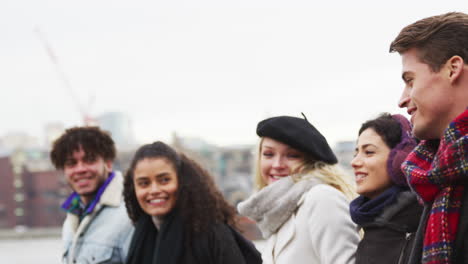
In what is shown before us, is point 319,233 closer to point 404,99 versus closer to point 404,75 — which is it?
point 404,99

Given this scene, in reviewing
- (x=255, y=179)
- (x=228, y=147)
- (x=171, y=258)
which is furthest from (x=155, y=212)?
(x=228, y=147)

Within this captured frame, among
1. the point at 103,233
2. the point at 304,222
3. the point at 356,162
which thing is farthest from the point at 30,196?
the point at 356,162

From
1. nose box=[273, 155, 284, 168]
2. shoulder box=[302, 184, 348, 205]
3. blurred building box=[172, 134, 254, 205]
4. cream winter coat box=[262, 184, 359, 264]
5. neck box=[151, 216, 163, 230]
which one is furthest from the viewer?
blurred building box=[172, 134, 254, 205]

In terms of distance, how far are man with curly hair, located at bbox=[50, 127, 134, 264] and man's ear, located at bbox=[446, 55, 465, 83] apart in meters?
2.87

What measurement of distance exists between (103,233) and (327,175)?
1.68 metres

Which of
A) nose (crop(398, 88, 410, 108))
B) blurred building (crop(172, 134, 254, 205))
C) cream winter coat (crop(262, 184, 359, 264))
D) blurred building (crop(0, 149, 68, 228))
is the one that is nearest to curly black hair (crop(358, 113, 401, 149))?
cream winter coat (crop(262, 184, 359, 264))

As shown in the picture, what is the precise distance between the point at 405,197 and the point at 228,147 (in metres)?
72.2

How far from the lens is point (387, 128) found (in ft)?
9.19

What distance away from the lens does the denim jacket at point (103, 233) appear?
4113mm

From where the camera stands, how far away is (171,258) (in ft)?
11.7

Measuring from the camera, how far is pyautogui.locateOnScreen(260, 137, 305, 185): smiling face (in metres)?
3.36

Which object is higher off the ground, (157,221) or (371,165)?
(371,165)

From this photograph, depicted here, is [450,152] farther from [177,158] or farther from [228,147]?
[228,147]

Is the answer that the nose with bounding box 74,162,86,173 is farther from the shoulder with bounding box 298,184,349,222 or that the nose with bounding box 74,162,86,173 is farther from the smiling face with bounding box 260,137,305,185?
the shoulder with bounding box 298,184,349,222
